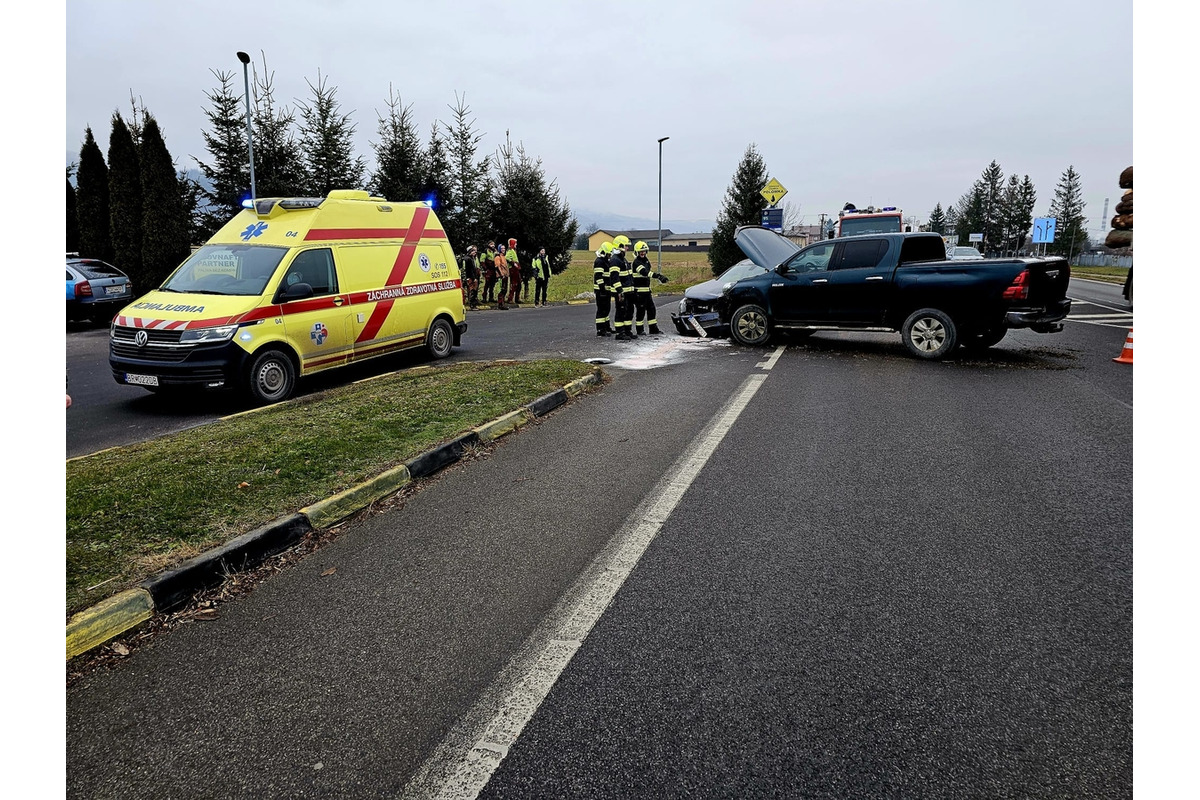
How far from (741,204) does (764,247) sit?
30257 mm

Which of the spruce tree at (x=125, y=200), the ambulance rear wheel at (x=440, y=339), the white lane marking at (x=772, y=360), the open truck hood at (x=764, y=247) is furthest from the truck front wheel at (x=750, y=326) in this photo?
the spruce tree at (x=125, y=200)

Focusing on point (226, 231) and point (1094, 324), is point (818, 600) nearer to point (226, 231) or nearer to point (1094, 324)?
point (226, 231)

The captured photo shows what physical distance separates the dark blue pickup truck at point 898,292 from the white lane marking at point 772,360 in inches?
18.5

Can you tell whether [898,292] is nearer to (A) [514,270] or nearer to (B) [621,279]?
(B) [621,279]

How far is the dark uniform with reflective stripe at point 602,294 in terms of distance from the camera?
14.6m

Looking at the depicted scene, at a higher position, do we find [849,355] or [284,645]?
[849,355]

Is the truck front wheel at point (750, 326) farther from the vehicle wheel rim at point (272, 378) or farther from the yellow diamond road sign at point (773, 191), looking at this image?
the yellow diamond road sign at point (773, 191)

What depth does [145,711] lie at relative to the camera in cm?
277

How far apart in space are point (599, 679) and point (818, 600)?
1.21 metres

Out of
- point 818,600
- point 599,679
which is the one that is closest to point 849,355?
point 818,600

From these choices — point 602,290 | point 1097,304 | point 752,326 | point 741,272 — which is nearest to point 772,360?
point 752,326

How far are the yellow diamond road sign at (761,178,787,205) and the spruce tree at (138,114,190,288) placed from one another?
19689 millimetres

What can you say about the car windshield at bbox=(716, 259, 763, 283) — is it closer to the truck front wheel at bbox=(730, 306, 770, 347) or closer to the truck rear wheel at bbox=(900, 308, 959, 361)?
the truck front wheel at bbox=(730, 306, 770, 347)

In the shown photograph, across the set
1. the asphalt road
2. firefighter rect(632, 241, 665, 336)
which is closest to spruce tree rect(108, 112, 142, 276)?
firefighter rect(632, 241, 665, 336)
